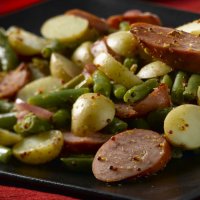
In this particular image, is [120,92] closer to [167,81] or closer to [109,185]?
[167,81]

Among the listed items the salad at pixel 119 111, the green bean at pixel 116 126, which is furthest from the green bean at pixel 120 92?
the green bean at pixel 116 126

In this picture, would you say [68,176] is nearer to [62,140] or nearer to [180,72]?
[62,140]

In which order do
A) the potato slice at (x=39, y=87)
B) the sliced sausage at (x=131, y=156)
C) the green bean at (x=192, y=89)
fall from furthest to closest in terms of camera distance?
the potato slice at (x=39, y=87), the green bean at (x=192, y=89), the sliced sausage at (x=131, y=156)

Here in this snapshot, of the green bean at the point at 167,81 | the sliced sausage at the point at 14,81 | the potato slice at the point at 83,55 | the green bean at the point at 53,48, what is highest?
the green bean at the point at 167,81

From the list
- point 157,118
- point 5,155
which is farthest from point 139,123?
point 5,155

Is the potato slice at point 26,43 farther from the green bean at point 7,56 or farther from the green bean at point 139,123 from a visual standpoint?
the green bean at point 139,123

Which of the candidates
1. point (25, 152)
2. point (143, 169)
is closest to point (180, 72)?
point (143, 169)

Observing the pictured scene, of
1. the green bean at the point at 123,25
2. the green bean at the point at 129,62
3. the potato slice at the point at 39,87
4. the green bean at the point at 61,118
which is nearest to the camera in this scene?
the green bean at the point at 61,118
